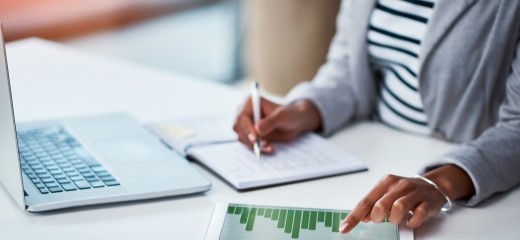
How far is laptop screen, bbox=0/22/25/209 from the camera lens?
960 millimetres

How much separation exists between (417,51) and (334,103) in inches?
6.7

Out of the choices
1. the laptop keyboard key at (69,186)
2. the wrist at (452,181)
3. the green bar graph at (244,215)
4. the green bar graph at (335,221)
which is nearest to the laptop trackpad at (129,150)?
the laptop keyboard key at (69,186)

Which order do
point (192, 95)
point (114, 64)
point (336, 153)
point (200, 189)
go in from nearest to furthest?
point (200, 189) < point (336, 153) < point (192, 95) < point (114, 64)

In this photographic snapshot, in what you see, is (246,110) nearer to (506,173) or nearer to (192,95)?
(192,95)

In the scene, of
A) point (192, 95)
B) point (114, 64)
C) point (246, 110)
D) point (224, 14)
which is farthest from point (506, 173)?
point (224, 14)

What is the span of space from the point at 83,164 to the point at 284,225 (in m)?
0.33

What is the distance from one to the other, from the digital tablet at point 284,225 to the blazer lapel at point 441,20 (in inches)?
14.6

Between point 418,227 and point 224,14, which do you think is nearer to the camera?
point 418,227

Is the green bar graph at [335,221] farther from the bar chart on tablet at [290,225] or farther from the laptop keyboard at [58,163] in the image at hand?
the laptop keyboard at [58,163]

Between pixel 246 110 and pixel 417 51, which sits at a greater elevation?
pixel 417 51

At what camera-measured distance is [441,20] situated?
4.11ft

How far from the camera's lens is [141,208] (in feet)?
3.49

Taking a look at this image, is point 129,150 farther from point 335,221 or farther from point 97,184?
point 335,221

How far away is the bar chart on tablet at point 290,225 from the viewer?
3.21 ft
